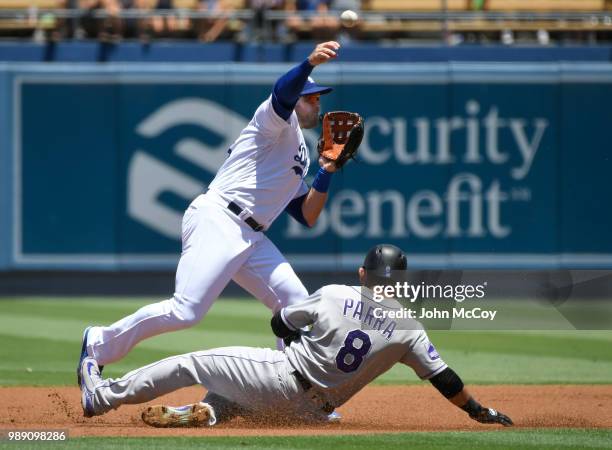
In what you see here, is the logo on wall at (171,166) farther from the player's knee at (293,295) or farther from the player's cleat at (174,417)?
the player's cleat at (174,417)

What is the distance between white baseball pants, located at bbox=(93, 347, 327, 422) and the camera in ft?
17.3

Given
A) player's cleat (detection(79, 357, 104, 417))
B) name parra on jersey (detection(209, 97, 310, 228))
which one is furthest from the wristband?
player's cleat (detection(79, 357, 104, 417))

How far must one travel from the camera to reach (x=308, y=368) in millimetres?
5223

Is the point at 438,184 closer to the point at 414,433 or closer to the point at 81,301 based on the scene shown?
the point at 81,301

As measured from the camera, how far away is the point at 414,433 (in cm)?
528

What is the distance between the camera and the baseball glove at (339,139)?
5777 millimetres

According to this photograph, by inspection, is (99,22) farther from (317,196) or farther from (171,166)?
(317,196)

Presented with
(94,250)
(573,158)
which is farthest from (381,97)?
(94,250)

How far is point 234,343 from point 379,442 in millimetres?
3964

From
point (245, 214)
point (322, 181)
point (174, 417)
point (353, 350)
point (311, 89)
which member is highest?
point (311, 89)

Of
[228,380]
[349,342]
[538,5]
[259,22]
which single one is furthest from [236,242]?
[538,5]

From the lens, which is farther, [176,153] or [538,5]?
[538,5]

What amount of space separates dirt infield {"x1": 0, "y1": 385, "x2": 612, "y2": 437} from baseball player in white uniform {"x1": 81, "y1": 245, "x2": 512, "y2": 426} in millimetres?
109

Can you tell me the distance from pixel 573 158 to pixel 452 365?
17.1 ft
